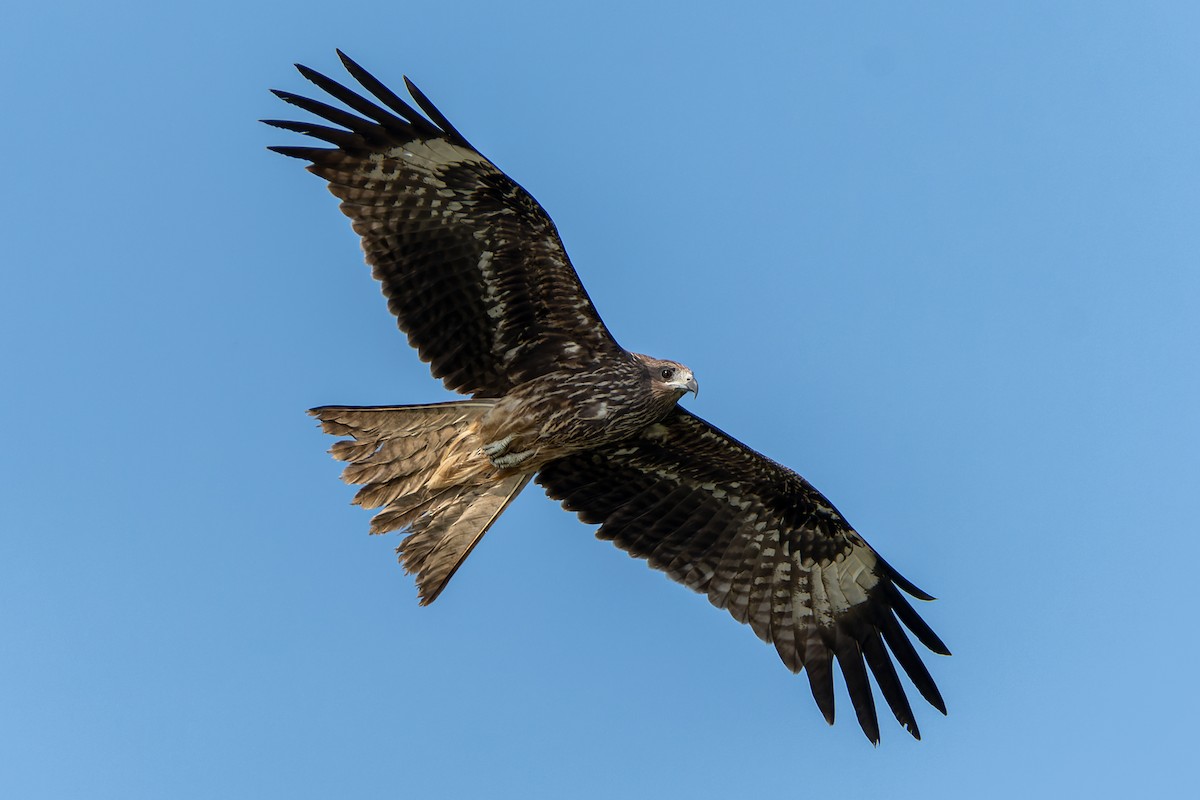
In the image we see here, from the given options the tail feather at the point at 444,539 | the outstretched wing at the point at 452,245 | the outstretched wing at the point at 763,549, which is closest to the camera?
the outstretched wing at the point at 452,245

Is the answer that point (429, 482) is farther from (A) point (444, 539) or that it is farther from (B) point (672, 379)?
(B) point (672, 379)

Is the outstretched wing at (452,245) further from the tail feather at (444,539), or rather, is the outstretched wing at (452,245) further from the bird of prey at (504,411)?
the tail feather at (444,539)

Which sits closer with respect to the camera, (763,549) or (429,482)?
(429,482)

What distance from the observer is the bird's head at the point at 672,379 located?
1037 cm

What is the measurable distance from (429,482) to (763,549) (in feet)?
8.78

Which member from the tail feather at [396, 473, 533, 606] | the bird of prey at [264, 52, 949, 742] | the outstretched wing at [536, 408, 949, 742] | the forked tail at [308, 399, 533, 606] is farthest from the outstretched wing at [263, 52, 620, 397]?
the outstretched wing at [536, 408, 949, 742]

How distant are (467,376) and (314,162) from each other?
178 cm

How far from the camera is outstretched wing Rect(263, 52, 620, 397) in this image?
1023 cm

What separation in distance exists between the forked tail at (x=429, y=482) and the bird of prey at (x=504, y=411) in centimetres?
1

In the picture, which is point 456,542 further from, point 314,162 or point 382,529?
point 314,162

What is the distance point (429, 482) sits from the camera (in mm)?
10594

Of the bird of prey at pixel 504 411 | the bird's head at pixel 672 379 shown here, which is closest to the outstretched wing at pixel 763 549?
the bird of prey at pixel 504 411

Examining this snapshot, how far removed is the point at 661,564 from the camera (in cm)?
1148

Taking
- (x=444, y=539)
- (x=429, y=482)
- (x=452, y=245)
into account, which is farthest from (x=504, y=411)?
(x=452, y=245)
